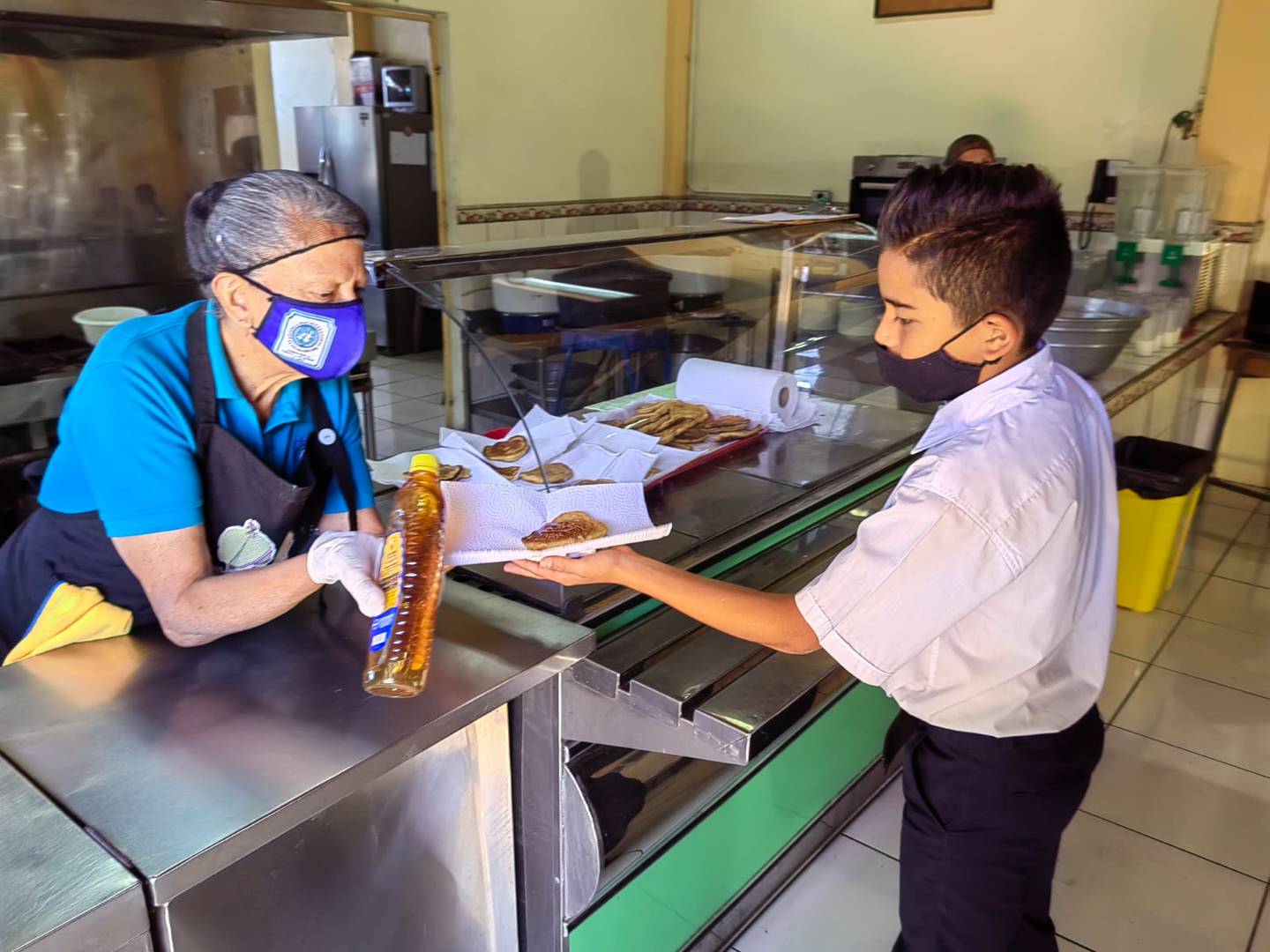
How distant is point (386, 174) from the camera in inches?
245

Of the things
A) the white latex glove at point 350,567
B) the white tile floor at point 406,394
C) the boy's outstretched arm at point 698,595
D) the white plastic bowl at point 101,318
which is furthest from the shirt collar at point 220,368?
the white tile floor at point 406,394

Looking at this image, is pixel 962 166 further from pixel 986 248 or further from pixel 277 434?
pixel 277 434

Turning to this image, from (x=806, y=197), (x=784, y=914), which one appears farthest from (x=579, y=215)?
(x=784, y=914)

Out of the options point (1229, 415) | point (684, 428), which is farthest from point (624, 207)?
point (684, 428)

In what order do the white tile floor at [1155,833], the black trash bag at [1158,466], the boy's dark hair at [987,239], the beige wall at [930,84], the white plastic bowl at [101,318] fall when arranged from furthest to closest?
1. the beige wall at [930,84]
2. the black trash bag at [1158,466]
3. the white plastic bowl at [101,318]
4. the white tile floor at [1155,833]
5. the boy's dark hair at [987,239]

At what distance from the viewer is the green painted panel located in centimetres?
155

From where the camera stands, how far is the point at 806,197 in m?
5.55

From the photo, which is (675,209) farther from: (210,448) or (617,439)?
(210,448)

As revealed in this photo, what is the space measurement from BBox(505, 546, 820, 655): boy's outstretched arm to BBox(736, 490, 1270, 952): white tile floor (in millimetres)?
1075

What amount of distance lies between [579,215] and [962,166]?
4572 millimetres

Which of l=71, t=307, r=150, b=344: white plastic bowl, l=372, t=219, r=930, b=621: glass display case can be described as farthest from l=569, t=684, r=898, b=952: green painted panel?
l=71, t=307, r=150, b=344: white plastic bowl

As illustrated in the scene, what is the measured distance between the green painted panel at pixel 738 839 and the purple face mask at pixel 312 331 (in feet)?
3.10

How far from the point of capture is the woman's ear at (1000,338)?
1.19 metres

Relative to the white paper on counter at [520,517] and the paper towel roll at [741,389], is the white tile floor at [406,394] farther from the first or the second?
the white paper on counter at [520,517]
